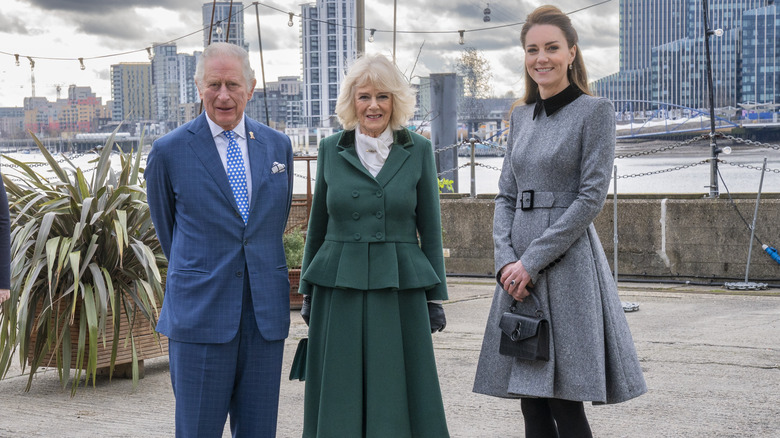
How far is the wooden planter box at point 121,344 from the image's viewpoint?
176 inches

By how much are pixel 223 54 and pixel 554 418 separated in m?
1.52

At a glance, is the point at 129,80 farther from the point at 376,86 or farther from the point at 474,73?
the point at 376,86

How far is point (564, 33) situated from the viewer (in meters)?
2.79

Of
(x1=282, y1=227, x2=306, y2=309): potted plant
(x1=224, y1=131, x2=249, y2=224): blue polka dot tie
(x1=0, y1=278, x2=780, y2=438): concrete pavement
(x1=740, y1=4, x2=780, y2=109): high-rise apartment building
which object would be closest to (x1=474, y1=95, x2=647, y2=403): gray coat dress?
(x1=224, y1=131, x2=249, y2=224): blue polka dot tie

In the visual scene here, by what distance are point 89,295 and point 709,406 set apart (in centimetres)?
293

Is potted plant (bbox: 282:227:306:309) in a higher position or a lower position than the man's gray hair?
lower

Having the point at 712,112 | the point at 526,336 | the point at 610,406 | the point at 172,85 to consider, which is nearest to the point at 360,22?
the point at 172,85

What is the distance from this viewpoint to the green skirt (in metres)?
2.86

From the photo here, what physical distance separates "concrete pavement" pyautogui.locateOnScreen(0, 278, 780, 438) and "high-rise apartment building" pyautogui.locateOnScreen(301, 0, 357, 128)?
611cm

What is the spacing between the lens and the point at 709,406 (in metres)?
4.04

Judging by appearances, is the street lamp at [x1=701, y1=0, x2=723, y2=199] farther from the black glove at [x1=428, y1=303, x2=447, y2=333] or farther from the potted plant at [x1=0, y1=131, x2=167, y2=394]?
the black glove at [x1=428, y1=303, x2=447, y2=333]

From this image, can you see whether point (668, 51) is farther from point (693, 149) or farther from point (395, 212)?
point (395, 212)

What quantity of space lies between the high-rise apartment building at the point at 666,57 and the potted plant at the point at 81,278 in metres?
10.9

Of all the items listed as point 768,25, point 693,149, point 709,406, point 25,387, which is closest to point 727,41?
point 693,149
